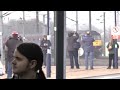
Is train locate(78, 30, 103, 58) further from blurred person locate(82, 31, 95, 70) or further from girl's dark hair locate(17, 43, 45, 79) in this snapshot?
girl's dark hair locate(17, 43, 45, 79)

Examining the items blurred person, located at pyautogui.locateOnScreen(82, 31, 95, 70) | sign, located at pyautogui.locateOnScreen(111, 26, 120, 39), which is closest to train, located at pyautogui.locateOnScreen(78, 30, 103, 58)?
blurred person, located at pyautogui.locateOnScreen(82, 31, 95, 70)

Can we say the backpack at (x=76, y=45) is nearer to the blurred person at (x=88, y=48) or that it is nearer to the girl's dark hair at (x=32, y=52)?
the blurred person at (x=88, y=48)

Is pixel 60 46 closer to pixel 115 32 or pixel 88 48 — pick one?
pixel 115 32

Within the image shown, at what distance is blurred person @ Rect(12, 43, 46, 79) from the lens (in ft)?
6.27

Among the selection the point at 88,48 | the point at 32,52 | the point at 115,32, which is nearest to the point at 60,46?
the point at 32,52

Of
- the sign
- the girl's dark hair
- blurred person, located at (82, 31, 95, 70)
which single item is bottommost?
blurred person, located at (82, 31, 95, 70)

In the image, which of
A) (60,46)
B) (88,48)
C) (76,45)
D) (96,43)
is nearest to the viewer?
(60,46)

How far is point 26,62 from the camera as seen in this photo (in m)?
1.92

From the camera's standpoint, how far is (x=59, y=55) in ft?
8.84
